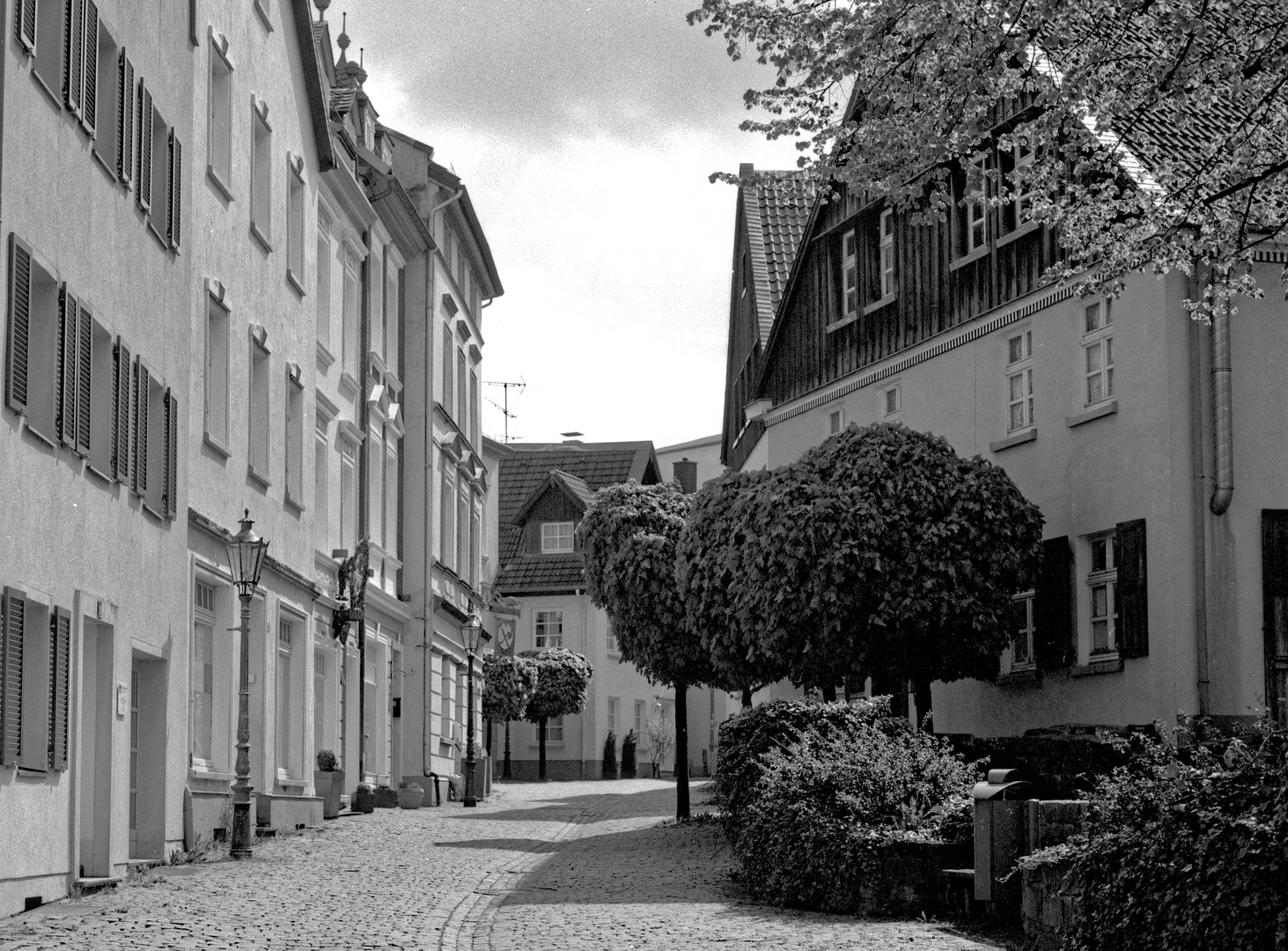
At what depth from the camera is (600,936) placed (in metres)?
12.5

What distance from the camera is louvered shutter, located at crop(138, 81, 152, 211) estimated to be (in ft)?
54.4

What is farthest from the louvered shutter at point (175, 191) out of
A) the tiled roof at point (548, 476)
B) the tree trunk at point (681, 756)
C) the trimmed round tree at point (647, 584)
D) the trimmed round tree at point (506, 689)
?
the tiled roof at point (548, 476)

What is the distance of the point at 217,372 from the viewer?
2047 cm

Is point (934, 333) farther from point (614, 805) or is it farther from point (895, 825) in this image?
point (895, 825)

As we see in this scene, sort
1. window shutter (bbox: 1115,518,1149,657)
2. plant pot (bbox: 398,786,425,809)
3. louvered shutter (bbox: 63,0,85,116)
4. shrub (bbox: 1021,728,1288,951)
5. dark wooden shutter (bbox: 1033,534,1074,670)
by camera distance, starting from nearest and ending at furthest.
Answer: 1. shrub (bbox: 1021,728,1288,951)
2. louvered shutter (bbox: 63,0,85,116)
3. window shutter (bbox: 1115,518,1149,657)
4. dark wooden shutter (bbox: 1033,534,1074,670)
5. plant pot (bbox: 398,786,425,809)

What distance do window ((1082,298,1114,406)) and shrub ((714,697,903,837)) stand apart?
6829mm

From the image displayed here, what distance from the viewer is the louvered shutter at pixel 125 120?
15789 mm

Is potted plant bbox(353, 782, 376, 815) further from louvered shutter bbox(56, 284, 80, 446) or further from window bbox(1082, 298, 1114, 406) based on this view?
louvered shutter bbox(56, 284, 80, 446)

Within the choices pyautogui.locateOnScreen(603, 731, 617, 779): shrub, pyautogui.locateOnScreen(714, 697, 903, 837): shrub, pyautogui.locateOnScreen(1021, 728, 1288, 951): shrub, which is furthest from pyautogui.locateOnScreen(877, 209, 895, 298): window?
pyautogui.locateOnScreen(603, 731, 617, 779): shrub

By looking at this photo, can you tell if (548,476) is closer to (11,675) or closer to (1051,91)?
(11,675)

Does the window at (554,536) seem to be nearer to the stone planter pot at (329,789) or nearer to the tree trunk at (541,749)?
the tree trunk at (541,749)

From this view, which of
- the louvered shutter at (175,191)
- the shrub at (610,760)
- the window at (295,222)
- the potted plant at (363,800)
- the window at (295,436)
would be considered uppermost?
the window at (295,222)

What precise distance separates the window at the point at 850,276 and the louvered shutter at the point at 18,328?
62.1 ft

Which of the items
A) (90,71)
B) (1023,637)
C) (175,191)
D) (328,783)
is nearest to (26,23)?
(90,71)
